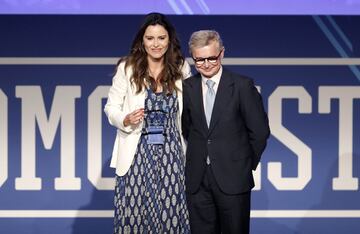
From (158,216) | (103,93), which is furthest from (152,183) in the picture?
(103,93)

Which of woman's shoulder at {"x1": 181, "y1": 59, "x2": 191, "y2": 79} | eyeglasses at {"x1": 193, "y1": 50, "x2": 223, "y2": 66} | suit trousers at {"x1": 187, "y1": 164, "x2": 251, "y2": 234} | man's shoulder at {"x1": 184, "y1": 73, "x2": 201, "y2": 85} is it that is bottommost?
Answer: suit trousers at {"x1": 187, "y1": 164, "x2": 251, "y2": 234}

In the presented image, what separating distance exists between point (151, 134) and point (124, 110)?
170mm

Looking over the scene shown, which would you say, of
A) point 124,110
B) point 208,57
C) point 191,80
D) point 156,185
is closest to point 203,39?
point 208,57

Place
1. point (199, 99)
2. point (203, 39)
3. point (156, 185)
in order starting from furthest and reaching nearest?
point (156, 185), point (199, 99), point (203, 39)

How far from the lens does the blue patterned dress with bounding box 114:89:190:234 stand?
9.56ft

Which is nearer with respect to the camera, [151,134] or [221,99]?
[221,99]

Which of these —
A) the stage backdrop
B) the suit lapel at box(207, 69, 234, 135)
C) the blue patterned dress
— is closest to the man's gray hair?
the suit lapel at box(207, 69, 234, 135)

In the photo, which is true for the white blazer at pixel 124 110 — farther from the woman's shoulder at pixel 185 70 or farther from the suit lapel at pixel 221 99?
the suit lapel at pixel 221 99

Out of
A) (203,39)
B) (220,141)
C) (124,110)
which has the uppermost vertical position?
(203,39)

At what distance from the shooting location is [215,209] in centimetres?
285

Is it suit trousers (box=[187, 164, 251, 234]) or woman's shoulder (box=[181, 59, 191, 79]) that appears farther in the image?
woman's shoulder (box=[181, 59, 191, 79])

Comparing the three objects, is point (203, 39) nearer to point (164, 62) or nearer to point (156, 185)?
point (164, 62)

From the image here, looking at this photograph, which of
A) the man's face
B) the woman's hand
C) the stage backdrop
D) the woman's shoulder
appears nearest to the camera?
the man's face

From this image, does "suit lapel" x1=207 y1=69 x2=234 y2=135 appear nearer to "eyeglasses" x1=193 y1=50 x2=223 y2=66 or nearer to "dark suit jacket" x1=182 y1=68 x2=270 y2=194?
"dark suit jacket" x1=182 y1=68 x2=270 y2=194
